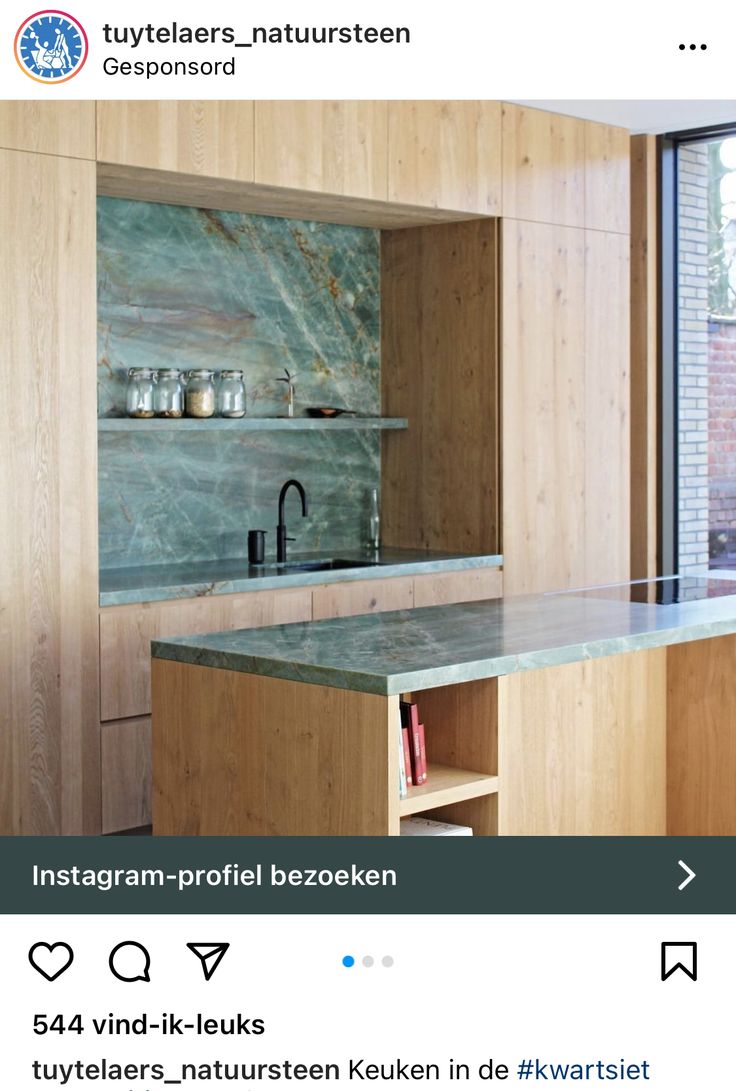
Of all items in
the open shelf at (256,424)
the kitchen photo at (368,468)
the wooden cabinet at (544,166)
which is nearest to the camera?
the kitchen photo at (368,468)

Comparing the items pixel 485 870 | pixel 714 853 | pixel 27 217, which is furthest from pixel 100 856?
pixel 27 217

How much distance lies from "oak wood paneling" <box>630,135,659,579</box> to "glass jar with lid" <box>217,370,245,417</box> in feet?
6.76

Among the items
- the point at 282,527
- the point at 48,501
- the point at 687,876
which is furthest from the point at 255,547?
the point at 687,876

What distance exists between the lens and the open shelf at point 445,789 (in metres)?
2.96

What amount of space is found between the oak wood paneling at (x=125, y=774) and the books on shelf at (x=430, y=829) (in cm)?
146

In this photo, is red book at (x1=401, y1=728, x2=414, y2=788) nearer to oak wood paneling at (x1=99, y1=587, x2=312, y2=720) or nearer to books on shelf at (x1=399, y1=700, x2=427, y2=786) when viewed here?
books on shelf at (x1=399, y1=700, x2=427, y2=786)

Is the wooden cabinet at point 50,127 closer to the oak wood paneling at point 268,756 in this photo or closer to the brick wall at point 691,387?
the oak wood paneling at point 268,756

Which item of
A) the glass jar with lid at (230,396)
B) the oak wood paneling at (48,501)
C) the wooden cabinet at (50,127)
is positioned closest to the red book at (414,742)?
the oak wood paneling at (48,501)

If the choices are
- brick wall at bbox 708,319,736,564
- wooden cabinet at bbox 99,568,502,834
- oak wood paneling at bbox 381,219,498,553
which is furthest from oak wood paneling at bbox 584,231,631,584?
wooden cabinet at bbox 99,568,502,834

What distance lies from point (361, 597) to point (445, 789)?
219 centimetres

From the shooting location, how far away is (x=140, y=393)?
16.6ft

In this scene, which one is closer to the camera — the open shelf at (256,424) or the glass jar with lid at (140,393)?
the open shelf at (256,424)

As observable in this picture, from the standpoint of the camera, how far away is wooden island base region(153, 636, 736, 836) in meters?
2.87
